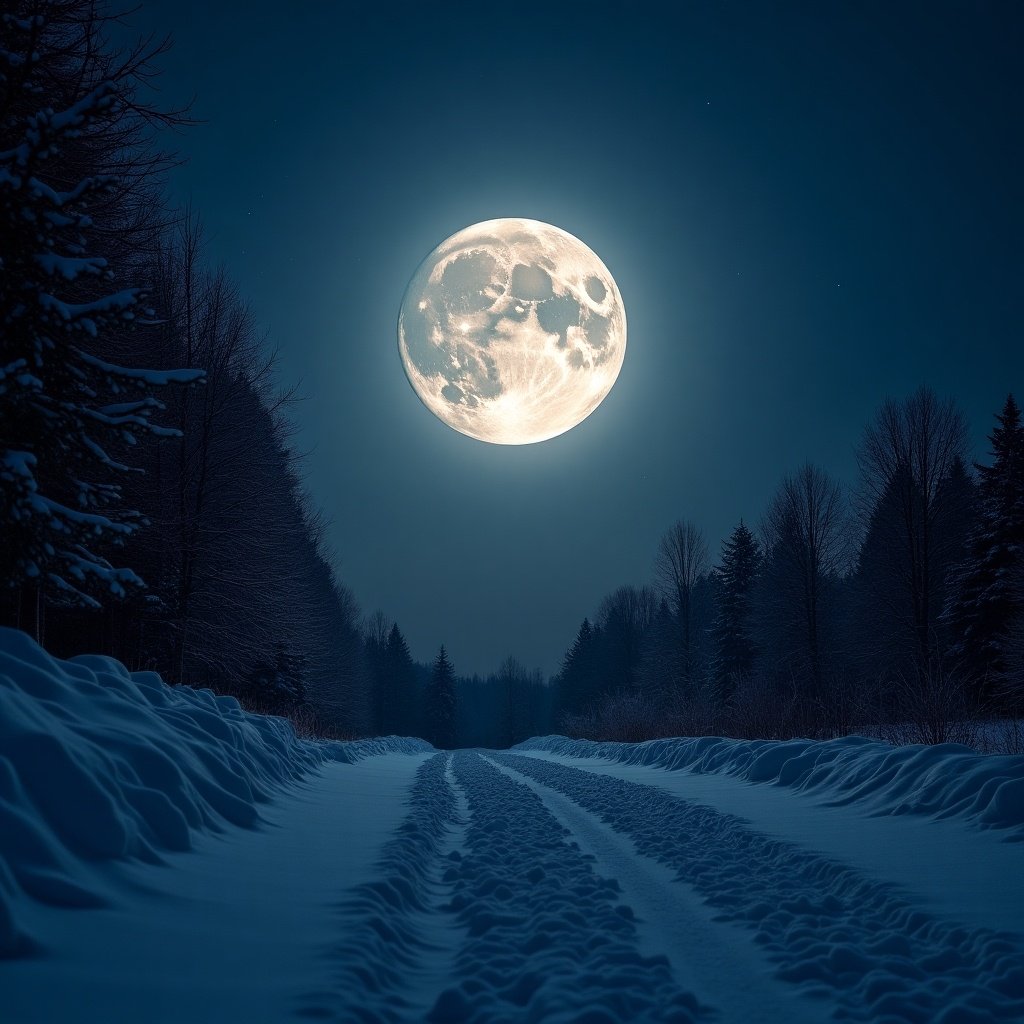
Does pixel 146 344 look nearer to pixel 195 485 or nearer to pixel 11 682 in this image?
pixel 195 485

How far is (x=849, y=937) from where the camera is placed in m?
2.92

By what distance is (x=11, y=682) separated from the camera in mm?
4004

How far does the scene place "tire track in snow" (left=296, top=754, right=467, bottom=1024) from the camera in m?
2.30

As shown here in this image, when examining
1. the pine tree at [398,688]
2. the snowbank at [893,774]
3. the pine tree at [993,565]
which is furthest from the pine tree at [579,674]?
the snowbank at [893,774]

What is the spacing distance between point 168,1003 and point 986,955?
9.67 feet

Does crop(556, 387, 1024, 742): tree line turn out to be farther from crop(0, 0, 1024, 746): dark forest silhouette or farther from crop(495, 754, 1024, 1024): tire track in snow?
crop(495, 754, 1024, 1024): tire track in snow

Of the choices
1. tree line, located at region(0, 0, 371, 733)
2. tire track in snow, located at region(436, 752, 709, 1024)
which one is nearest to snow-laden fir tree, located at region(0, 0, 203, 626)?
tree line, located at region(0, 0, 371, 733)

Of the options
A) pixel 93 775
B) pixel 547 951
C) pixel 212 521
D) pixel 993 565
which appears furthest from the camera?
pixel 993 565

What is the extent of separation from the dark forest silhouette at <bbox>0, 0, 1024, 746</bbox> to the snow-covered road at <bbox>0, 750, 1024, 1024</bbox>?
267 centimetres

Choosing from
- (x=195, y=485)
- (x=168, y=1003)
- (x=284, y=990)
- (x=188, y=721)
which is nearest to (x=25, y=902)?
(x=168, y=1003)

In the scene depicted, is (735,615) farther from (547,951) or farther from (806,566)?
(547,951)

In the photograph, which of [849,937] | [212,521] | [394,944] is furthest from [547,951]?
[212,521]

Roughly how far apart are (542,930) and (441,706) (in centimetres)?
6508

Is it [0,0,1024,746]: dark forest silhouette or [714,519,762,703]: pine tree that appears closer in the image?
[0,0,1024,746]: dark forest silhouette
